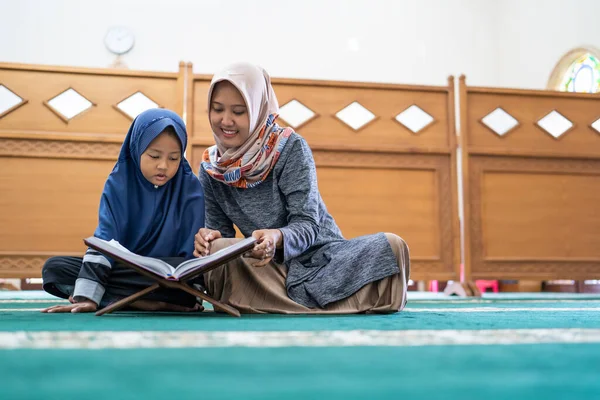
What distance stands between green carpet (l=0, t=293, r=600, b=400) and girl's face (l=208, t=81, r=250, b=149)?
86cm

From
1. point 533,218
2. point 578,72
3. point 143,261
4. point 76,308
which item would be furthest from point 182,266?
point 578,72

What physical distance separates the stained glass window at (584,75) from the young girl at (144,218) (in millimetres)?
5627

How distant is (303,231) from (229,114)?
391mm

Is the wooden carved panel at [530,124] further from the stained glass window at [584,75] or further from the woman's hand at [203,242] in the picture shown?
the stained glass window at [584,75]

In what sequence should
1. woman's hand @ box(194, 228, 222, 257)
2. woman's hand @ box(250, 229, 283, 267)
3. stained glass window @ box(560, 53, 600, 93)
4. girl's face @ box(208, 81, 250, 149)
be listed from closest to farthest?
woman's hand @ box(250, 229, 283, 267)
woman's hand @ box(194, 228, 222, 257)
girl's face @ box(208, 81, 250, 149)
stained glass window @ box(560, 53, 600, 93)

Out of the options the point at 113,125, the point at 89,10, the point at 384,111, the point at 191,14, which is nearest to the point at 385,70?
the point at 191,14

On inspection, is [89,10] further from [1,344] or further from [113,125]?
[1,344]

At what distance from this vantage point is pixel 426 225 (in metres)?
3.65

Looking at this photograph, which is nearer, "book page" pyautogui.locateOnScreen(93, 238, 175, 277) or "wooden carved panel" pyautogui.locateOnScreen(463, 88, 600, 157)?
"book page" pyautogui.locateOnScreen(93, 238, 175, 277)

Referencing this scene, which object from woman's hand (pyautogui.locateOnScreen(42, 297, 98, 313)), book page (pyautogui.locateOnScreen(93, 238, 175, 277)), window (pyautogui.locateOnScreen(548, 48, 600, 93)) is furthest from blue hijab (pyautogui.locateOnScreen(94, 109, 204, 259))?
window (pyautogui.locateOnScreen(548, 48, 600, 93))

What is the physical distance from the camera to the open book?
1.44 m

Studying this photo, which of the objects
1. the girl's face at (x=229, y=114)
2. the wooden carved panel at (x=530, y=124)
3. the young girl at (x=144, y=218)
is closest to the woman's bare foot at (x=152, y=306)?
the young girl at (x=144, y=218)

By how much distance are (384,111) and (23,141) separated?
6.40ft

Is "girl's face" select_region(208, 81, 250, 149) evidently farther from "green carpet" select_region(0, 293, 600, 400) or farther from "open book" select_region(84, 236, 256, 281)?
"green carpet" select_region(0, 293, 600, 400)
